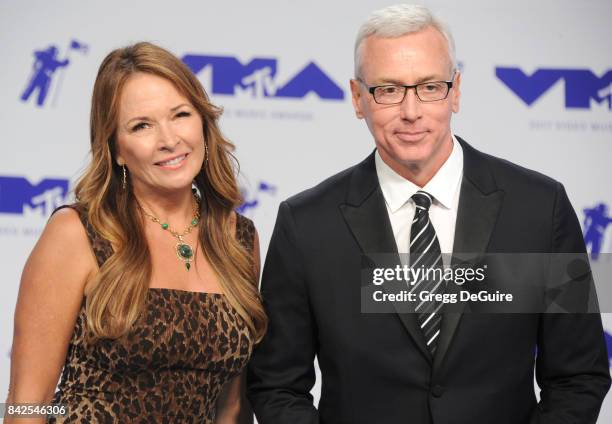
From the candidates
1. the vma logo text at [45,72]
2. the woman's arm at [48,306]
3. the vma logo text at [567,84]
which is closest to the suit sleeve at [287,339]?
the woman's arm at [48,306]

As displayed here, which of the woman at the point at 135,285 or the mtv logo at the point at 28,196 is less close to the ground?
the mtv logo at the point at 28,196

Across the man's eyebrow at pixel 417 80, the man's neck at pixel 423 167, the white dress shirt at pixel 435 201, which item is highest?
the man's eyebrow at pixel 417 80

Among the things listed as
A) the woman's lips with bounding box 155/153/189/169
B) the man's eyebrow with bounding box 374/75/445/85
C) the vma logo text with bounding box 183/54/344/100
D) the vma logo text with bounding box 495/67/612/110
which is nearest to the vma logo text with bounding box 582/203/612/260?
the vma logo text with bounding box 495/67/612/110

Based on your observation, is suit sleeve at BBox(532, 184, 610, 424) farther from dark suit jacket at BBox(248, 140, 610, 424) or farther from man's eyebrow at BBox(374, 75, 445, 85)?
man's eyebrow at BBox(374, 75, 445, 85)

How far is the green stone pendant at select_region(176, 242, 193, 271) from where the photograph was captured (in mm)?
2547

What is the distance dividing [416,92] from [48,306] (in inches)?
44.8

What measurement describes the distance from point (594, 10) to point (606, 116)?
50 cm

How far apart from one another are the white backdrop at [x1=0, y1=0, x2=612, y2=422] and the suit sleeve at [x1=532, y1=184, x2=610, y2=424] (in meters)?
1.76

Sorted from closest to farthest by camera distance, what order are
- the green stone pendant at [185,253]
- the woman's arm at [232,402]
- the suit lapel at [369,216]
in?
the suit lapel at [369,216] → the green stone pendant at [185,253] → the woman's arm at [232,402]

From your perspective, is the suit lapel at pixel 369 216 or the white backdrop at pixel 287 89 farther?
the white backdrop at pixel 287 89

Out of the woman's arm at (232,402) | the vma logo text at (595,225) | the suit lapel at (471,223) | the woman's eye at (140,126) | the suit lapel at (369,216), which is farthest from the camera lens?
the vma logo text at (595,225)

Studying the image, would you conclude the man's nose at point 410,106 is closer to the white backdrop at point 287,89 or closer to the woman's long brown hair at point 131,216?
the woman's long brown hair at point 131,216

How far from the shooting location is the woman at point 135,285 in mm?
2359

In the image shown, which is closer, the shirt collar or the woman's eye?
the shirt collar
